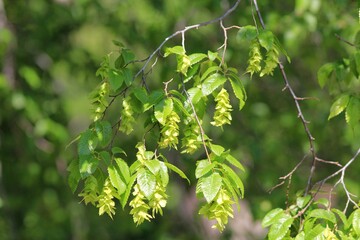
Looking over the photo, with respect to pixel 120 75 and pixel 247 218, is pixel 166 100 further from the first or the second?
pixel 247 218

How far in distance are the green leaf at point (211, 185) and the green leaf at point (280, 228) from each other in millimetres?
384

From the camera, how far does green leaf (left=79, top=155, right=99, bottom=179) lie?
2340 mm

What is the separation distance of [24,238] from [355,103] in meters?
4.36

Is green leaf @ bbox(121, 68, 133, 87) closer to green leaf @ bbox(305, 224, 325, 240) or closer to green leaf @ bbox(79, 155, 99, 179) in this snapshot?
green leaf @ bbox(79, 155, 99, 179)

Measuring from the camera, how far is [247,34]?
2.66 meters

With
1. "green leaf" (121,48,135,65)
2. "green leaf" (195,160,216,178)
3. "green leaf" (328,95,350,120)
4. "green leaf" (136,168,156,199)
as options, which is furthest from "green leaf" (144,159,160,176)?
"green leaf" (328,95,350,120)

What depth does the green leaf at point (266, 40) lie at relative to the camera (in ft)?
8.41

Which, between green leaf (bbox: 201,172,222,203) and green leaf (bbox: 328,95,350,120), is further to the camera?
green leaf (bbox: 328,95,350,120)

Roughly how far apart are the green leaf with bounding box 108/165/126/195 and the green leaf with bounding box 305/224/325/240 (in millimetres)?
617

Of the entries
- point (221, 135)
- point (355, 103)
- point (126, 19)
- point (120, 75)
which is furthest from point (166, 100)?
point (126, 19)

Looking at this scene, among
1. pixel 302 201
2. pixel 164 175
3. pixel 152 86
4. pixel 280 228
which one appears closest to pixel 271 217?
pixel 280 228

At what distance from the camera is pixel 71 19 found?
5.69 metres

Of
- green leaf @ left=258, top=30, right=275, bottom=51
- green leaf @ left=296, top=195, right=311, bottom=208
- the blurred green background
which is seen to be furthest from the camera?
the blurred green background

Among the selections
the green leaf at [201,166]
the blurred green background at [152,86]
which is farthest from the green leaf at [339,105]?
the blurred green background at [152,86]
